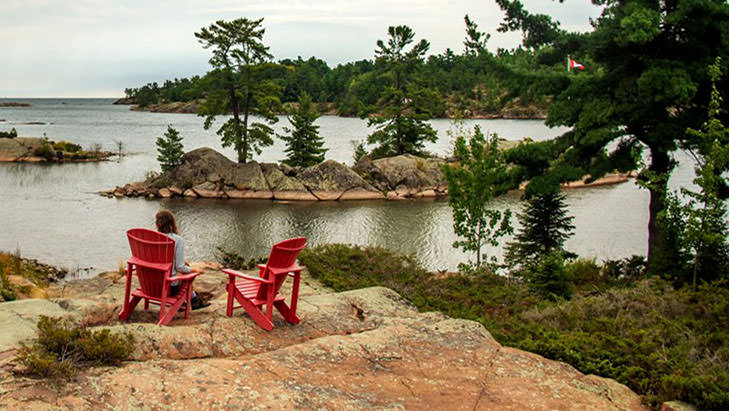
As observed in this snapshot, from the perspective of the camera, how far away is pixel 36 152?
164 feet

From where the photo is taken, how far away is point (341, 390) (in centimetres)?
606

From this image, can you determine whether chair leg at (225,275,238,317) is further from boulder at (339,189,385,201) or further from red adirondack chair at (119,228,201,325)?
boulder at (339,189,385,201)

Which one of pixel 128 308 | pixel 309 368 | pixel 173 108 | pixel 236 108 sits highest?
pixel 173 108

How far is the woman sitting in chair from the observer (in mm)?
7859

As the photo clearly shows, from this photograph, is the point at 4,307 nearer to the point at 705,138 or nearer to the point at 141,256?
the point at 141,256

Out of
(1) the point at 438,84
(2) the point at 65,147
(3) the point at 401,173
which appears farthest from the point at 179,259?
(1) the point at 438,84

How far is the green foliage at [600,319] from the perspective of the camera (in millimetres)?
6897

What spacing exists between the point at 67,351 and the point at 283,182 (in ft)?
98.7

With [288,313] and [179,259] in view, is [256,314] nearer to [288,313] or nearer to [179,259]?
[288,313]

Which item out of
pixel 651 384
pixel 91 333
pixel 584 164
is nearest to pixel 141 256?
pixel 91 333

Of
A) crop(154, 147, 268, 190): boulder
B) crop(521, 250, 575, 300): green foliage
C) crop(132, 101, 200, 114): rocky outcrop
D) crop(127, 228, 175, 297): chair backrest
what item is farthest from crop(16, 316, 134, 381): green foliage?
crop(132, 101, 200, 114): rocky outcrop

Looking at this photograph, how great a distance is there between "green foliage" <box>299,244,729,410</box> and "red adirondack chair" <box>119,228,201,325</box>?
390cm

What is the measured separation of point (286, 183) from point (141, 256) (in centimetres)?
2807

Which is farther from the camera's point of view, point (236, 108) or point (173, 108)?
point (173, 108)
